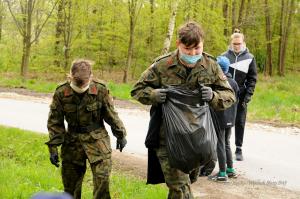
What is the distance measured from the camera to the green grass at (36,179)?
19.4 feet

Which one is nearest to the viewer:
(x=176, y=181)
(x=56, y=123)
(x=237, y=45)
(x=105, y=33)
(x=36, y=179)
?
(x=176, y=181)

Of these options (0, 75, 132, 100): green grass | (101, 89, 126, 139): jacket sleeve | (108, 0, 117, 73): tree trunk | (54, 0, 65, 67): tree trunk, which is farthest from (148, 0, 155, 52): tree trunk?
(101, 89, 126, 139): jacket sleeve

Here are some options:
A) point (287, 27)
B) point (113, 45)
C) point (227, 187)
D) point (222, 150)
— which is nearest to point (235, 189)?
point (227, 187)

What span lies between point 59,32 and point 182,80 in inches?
792

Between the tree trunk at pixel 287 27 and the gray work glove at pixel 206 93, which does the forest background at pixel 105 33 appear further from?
the gray work glove at pixel 206 93

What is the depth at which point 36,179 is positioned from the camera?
642cm

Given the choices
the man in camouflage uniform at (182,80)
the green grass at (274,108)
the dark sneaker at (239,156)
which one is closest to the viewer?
the man in camouflage uniform at (182,80)

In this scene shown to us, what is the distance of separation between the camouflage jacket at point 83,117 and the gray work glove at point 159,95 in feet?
3.01

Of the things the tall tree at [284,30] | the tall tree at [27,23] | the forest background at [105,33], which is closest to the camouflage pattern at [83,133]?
the forest background at [105,33]

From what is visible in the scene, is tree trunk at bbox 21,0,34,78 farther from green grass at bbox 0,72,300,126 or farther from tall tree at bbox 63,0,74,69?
tall tree at bbox 63,0,74,69

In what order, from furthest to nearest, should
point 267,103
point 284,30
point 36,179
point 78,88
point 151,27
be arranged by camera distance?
point 284,30 → point 151,27 → point 267,103 → point 36,179 → point 78,88

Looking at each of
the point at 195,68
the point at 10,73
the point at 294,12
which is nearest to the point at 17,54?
the point at 10,73

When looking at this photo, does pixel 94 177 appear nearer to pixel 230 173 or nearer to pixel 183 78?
pixel 183 78

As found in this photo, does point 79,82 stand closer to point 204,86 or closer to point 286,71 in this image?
point 204,86
